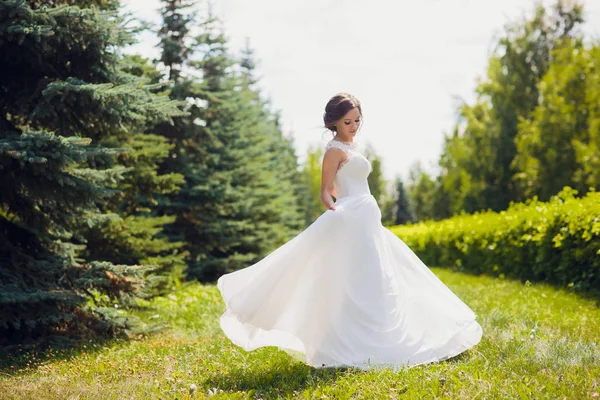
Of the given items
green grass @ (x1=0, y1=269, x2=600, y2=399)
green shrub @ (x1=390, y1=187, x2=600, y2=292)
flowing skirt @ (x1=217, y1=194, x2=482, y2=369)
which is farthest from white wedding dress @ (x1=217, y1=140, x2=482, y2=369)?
green shrub @ (x1=390, y1=187, x2=600, y2=292)

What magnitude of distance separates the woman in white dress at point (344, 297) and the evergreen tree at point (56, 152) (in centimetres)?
260

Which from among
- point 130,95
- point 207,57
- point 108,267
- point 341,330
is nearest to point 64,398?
point 341,330

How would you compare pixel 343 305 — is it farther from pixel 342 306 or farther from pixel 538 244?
pixel 538 244

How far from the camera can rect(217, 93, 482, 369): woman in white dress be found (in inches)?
209

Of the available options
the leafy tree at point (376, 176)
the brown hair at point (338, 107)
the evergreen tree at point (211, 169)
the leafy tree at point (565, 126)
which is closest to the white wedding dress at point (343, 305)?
the brown hair at point (338, 107)

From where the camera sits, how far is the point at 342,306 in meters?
5.37

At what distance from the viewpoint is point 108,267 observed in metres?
7.46

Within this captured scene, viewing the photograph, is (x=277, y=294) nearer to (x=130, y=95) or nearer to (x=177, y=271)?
(x=130, y=95)

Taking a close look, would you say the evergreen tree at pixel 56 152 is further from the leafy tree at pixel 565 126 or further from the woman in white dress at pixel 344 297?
the leafy tree at pixel 565 126

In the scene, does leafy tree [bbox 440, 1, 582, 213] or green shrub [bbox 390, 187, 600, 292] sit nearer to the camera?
green shrub [bbox 390, 187, 600, 292]

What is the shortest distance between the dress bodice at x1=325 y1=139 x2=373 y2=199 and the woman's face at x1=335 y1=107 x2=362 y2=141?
103 millimetres

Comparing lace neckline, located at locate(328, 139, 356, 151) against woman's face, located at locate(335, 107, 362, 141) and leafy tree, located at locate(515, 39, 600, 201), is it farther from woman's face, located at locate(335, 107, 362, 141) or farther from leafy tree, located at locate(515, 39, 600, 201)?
leafy tree, located at locate(515, 39, 600, 201)

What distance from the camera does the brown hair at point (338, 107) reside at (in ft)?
19.2

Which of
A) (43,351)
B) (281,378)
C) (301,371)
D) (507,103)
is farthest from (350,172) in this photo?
(507,103)
